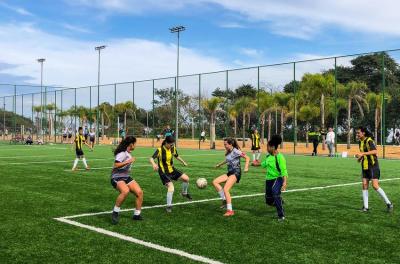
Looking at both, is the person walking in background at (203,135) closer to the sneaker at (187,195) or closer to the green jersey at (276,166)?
the sneaker at (187,195)

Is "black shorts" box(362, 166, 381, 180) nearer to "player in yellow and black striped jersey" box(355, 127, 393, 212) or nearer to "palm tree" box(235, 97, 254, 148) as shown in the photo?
"player in yellow and black striped jersey" box(355, 127, 393, 212)

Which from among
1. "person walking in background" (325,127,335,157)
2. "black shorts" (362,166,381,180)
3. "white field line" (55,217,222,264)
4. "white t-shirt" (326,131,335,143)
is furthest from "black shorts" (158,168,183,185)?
"white t-shirt" (326,131,335,143)

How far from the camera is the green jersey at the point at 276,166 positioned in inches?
352

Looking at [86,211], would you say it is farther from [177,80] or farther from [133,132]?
[133,132]

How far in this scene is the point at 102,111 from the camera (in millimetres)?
69938

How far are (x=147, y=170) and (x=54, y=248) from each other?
13008 mm

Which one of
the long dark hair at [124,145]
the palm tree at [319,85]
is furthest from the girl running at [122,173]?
the palm tree at [319,85]

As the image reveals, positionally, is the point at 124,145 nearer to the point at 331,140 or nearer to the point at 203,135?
the point at 331,140

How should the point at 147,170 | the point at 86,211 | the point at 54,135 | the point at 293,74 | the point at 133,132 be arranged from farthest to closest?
1. the point at 133,132
2. the point at 54,135
3. the point at 293,74
4. the point at 147,170
5. the point at 86,211

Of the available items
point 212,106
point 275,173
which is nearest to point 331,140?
point 212,106

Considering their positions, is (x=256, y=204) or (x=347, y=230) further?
(x=256, y=204)

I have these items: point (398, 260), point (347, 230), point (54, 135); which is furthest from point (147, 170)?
point (54, 135)

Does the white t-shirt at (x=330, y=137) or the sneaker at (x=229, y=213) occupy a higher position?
the white t-shirt at (x=330, y=137)

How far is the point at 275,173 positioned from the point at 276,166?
15cm
